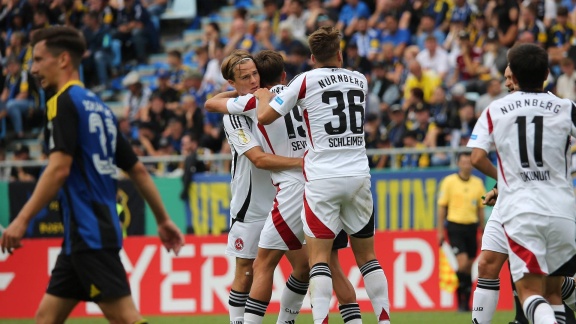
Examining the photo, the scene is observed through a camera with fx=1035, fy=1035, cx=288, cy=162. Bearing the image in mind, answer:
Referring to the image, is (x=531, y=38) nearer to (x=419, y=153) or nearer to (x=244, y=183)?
(x=419, y=153)

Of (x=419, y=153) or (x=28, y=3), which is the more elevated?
(x=28, y=3)

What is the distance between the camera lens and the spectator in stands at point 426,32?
20.1 meters

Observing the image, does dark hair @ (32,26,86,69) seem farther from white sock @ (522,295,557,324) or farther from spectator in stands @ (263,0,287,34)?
spectator in stands @ (263,0,287,34)

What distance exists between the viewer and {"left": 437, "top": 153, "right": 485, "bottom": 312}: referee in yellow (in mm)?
15375

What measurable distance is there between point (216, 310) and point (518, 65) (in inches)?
343

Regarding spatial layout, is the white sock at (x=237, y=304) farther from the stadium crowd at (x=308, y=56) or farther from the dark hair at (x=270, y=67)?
the stadium crowd at (x=308, y=56)

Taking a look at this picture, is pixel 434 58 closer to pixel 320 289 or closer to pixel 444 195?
pixel 444 195

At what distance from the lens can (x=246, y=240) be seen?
893 cm

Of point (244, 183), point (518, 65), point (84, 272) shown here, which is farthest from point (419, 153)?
point (84, 272)

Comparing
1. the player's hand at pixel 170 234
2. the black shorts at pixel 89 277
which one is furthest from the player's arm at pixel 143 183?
the black shorts at pixel 89 277

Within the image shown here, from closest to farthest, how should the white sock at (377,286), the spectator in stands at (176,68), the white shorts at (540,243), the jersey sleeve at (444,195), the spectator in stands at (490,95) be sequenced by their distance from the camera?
1. the white shorts at (540,243)
2. the white sock at (377,286)
3. the jersey sleeve at (444,195)
4. the spectator in stands at (490,95)
5. the spectator in stands at (176,68)

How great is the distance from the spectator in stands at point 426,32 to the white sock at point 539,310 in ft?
44.1

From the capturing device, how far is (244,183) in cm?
903

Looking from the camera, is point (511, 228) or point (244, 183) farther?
point (244, 183)
